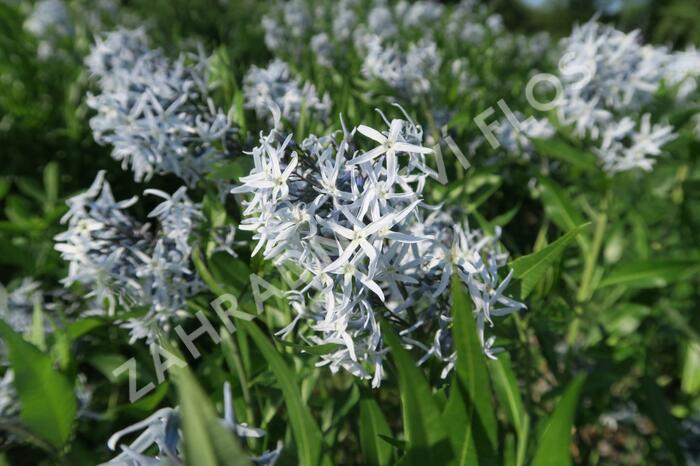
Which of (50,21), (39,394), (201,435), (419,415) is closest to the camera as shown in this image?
(201,435)

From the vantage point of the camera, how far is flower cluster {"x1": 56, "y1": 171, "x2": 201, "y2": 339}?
4.78 ft

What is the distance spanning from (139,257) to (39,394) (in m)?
0.47

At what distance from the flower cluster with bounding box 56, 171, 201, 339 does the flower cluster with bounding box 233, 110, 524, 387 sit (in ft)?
1.47

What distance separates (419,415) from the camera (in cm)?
76

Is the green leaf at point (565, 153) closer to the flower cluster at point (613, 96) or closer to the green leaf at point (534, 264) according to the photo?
the flower cluster at point (613, 96)

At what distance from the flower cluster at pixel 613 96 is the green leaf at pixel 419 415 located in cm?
173

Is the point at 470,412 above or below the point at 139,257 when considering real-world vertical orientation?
below

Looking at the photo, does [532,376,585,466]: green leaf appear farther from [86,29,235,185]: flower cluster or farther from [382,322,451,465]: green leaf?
[86,29,235,185]: flower cluster

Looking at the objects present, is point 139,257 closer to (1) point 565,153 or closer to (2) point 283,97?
(2) point 283,97

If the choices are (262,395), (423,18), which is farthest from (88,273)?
(423,18)

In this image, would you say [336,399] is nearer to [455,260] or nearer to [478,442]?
[455,260]

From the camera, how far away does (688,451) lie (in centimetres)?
183

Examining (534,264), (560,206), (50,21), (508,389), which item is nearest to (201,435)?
(534,264)

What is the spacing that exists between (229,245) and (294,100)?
0.64 metres
